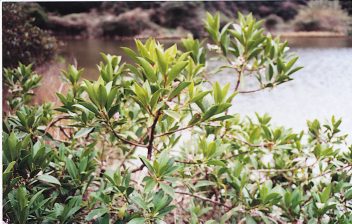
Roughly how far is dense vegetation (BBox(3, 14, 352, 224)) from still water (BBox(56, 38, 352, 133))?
0.20 meters

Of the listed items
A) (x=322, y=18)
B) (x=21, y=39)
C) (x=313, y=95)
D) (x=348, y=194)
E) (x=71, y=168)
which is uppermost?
(x=322, y=18)

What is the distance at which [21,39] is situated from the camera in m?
3.96

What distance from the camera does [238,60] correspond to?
161cm

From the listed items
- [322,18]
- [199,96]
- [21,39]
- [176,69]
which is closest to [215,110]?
[199,96]

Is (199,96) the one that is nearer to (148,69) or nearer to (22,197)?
(148,69)

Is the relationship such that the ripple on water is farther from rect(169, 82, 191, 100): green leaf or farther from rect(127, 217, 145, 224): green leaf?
rect(127, 217, 145, 224): green leaf

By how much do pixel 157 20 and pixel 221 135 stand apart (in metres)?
1.58

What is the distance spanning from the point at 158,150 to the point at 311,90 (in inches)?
50.1

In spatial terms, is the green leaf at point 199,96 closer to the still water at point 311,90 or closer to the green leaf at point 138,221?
the green leaf at point 138,221

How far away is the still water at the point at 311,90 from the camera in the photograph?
77.6 inches

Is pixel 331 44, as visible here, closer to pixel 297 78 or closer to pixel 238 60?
pixel 297 78

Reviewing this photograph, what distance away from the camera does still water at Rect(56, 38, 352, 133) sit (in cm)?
197

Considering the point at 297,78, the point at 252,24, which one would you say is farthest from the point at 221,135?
the point at 297,78

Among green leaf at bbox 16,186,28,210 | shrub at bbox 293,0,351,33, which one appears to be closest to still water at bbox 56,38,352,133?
shrub at bbox 293,0,351,33
